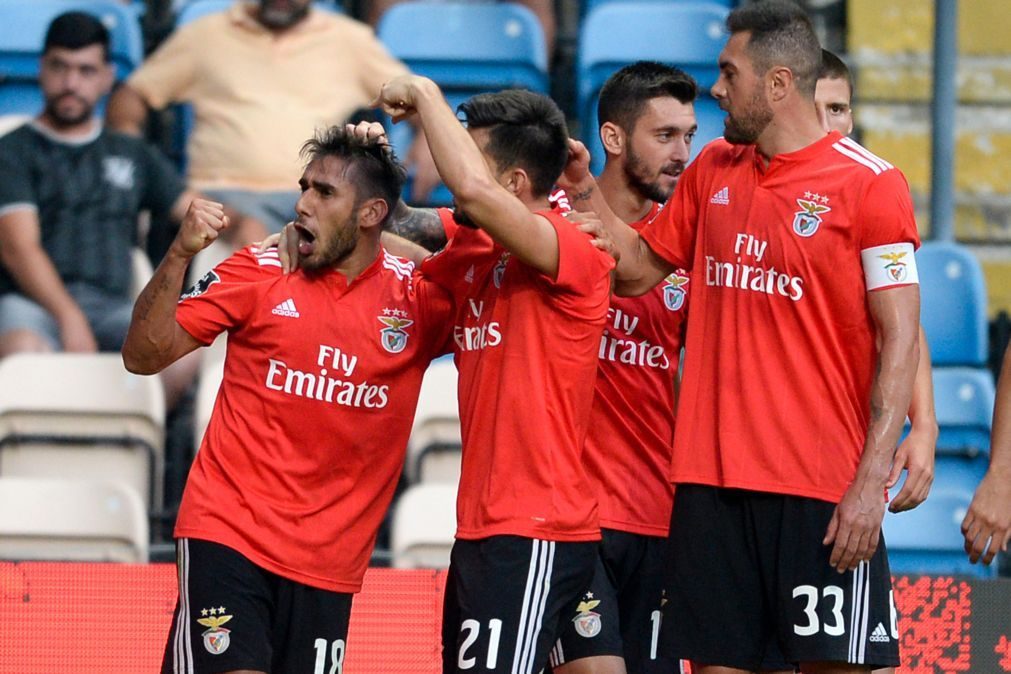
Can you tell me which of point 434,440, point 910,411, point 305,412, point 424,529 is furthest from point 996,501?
point 434,440

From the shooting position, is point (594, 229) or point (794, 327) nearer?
point (794, 327)

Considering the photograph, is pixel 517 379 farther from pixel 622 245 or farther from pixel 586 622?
pixel 586 622

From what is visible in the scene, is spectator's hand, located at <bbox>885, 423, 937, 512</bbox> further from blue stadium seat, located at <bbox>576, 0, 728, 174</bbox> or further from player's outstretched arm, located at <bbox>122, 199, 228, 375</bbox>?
blue stadium seat, located at <bbox>576, 0, 728, 174</bbox>

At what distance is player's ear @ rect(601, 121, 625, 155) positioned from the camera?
5387 mm

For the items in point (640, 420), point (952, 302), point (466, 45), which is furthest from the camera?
point (466, 45)

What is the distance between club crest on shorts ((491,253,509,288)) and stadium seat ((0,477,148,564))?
2.58 meters

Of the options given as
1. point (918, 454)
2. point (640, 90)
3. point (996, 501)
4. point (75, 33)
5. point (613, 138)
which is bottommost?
point (996, 501)

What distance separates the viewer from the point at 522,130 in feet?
15.0

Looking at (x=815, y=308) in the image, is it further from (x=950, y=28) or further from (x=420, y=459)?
(x=950, y=28)

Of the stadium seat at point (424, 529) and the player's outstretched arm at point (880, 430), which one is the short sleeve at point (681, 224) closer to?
the player's outstretched arm at point (880, 430)

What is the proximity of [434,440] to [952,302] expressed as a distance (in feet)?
8.20

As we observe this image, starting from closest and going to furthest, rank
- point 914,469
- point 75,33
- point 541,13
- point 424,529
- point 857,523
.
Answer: point 857,523
point 914,469
point 424,529
point 75,33
point 541,13

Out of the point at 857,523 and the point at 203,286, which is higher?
the point at 203,286

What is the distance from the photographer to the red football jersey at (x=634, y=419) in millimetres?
5102
